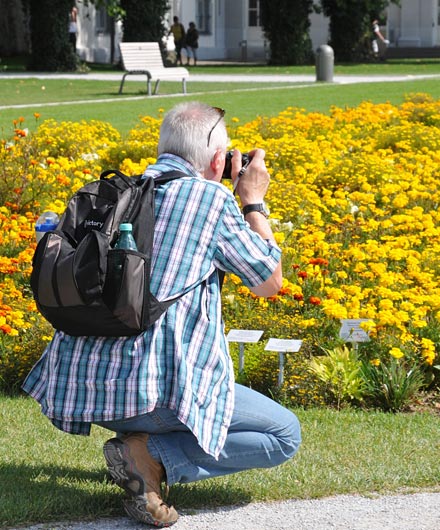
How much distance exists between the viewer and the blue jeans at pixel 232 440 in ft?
12.2

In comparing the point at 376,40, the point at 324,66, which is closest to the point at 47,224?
the point at 324,66

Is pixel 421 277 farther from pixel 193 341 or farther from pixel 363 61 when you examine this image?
pixel 363 61

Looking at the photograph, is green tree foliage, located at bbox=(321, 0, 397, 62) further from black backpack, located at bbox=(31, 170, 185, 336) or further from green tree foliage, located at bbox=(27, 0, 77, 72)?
black backpack, located at bbox=(31, 170, 185, 336)

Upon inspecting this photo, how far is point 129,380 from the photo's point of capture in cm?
355

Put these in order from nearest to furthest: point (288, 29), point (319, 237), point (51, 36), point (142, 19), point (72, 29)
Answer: point (319, 237)
point (51, 36)
point (142, 19)
point (72, 29)
point (288, 29)

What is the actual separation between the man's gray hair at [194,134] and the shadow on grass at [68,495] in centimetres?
115

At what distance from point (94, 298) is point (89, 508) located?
843 millimetres

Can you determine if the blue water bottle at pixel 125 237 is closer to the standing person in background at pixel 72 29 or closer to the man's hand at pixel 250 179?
the man's hand at pixel 250 179

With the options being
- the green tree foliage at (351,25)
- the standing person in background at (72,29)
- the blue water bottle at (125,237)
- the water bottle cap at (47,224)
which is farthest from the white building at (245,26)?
the blue water bottle at (125,237)

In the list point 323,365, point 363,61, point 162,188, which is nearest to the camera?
point 162,188

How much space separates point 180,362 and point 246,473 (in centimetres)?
94

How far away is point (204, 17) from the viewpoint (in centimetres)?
4806

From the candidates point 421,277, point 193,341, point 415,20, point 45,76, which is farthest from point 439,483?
point 415,20

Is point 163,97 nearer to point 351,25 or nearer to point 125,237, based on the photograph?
point 125,237
